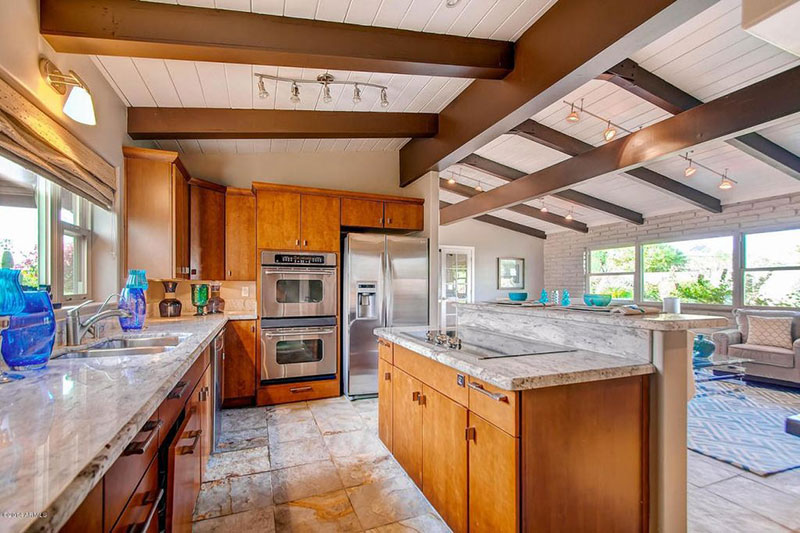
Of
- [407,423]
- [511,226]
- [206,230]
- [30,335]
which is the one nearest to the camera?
[30,335]

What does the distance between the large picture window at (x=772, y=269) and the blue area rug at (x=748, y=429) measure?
4.75 ft

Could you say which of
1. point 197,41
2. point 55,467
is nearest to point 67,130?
point 197,41

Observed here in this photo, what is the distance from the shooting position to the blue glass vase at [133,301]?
2.45 metres

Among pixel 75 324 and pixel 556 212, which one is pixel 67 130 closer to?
pixel 75 324

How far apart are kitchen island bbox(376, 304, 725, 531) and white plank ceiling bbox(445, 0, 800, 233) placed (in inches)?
89.9

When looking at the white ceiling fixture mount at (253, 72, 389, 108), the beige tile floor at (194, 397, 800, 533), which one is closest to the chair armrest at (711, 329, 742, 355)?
the beige tile floor at (194, 397, 800, 533)

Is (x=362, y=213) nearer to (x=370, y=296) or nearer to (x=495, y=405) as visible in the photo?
(x=370, y=296)

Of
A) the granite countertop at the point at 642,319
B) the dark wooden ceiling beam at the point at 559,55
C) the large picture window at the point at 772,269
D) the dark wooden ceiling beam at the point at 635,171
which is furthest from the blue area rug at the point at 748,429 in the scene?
the dark wooden ceiling beam at the point at 559,55

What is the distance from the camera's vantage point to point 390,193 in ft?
15.4

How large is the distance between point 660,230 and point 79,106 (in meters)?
7.61

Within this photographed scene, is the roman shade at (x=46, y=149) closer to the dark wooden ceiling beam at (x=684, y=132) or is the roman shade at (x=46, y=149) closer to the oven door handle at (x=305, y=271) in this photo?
the oven door handle at (x=305, y=271)

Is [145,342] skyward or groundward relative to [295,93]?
groundward

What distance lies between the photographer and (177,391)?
1.48m

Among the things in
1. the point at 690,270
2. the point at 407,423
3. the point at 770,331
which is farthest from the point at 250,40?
the point at 690,270
